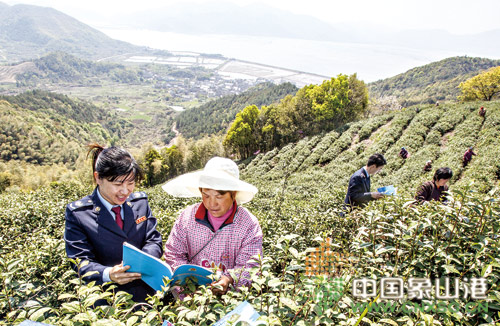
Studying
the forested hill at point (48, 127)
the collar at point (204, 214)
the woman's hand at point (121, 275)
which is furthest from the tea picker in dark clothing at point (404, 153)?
the forested hill at point (48, 127)

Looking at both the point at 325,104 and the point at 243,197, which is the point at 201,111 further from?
the point at 243,197

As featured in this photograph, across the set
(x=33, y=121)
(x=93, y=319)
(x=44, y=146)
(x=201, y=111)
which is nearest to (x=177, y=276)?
(x=93, y=319)

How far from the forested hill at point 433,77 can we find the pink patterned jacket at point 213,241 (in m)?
90.5

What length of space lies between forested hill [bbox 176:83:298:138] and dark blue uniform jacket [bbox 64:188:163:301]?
85.0m

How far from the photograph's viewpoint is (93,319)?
42.4 inches

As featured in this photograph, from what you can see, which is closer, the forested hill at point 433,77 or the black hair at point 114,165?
Result: the black hair at point 114,165

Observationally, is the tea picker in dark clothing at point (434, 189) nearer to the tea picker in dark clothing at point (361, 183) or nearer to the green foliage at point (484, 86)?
the tea picker in dark clothing at point (361, 183)

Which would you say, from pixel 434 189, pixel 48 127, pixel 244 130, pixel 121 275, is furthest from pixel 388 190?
pixel 48 127

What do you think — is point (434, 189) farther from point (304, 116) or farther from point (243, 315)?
point (304, 116)

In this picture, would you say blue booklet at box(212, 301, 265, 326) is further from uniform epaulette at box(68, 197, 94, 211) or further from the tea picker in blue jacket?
uniform epaulette at box(68, 197, 94, 211)

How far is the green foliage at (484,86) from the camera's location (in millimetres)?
31219

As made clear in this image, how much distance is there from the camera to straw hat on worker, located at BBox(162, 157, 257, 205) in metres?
2.12

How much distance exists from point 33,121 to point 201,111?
60763 millimetres

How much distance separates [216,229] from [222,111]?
10781cm
